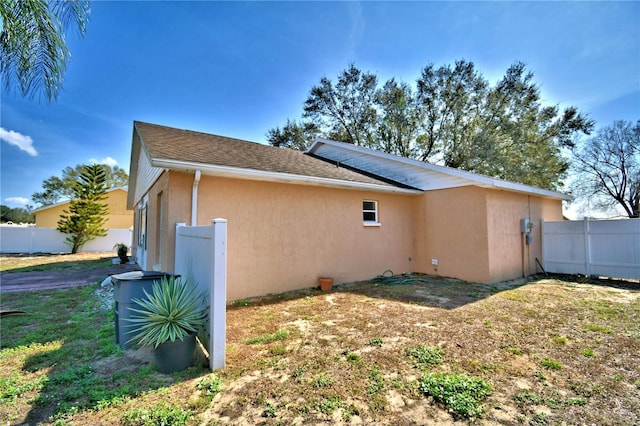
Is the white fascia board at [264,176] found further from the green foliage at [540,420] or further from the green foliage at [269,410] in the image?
the green foliage at [540,420]

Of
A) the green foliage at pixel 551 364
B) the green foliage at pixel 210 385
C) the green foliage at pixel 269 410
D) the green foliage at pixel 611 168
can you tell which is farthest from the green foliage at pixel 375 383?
the green foliage at pixel 611 168

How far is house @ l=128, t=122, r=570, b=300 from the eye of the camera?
615 cm

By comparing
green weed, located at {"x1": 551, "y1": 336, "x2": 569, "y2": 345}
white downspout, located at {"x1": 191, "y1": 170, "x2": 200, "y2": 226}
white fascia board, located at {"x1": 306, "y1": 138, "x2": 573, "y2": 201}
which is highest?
white fascia board, located at {"x1": 306, "y1": 138, "x2": 573, "y2": 201}

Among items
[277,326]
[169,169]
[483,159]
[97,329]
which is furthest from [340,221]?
[483,159]

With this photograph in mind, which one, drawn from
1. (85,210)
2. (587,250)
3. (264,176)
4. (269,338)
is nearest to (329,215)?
(264,176)

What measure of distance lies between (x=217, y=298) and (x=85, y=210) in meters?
20.7

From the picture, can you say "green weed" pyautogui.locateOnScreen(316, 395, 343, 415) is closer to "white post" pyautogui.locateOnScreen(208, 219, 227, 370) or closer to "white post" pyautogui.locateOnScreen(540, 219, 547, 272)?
"white post" pyautogui.locateOnScreen(208, 219, 227, 370)

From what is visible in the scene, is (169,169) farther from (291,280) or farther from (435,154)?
(435,154)

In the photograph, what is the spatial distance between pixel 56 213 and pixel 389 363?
28735 mm

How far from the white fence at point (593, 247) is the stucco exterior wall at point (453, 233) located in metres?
3.70

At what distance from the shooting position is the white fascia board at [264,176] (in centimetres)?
545

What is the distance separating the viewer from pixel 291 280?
7.19 meters

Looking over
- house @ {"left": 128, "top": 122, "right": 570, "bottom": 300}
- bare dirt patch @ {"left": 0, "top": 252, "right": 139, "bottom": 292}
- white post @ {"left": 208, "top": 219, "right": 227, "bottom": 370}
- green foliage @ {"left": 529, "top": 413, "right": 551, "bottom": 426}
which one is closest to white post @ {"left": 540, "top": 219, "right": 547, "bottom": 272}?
house @ {"left": 128, "top": 122, "right": 570, "bottom": 300}

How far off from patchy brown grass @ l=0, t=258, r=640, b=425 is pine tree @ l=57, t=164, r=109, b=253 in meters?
18.5
